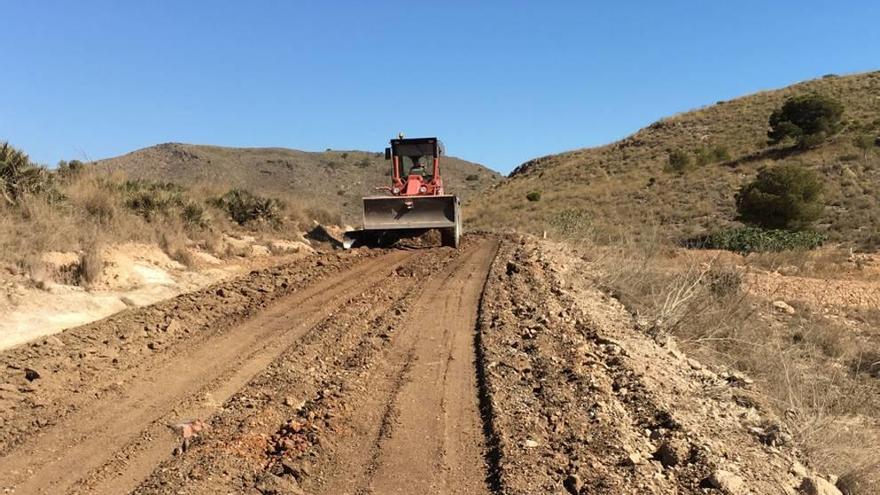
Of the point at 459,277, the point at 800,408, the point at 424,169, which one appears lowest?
the point at 800,408

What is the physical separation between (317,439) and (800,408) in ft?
13.8

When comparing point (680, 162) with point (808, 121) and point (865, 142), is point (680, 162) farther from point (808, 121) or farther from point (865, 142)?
point (865, 142)

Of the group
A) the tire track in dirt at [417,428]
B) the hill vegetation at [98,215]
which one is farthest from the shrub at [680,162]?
the tire track in dirt at [417,428]

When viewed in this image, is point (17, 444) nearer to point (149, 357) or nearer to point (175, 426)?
point (175, 426)

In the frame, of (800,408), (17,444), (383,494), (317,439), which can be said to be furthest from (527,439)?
(17,444)

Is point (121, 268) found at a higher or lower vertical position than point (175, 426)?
higher

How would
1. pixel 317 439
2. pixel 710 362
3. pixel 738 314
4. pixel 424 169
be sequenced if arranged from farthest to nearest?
pixel 424 169, pixel 738 314, pixel 710 362, pixel 317 439

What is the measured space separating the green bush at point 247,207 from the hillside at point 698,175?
11387mm

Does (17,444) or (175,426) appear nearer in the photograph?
(17,444)

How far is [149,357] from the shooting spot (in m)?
6.30

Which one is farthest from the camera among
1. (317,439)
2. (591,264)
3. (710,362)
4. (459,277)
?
(591,264)

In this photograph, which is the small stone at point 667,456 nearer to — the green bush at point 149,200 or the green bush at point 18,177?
the green bush at point 18,177

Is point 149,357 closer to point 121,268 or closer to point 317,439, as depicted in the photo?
point 317,439

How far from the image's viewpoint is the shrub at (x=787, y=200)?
28.5m
